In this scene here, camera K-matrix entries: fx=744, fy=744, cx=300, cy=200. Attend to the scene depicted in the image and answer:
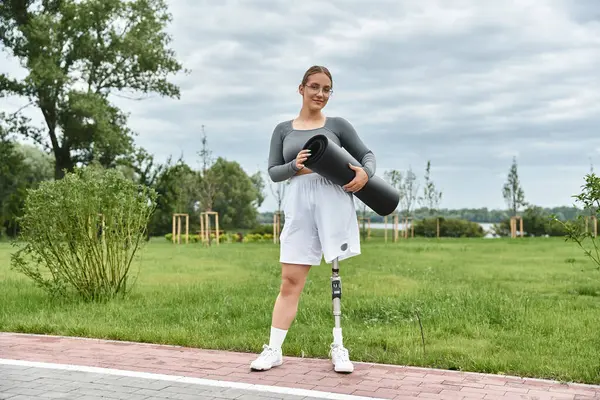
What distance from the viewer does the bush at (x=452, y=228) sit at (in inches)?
1567

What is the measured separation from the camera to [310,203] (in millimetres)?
5070

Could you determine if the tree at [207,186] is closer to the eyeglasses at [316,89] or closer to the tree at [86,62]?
the tree at [86,62]

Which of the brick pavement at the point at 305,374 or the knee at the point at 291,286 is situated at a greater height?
the knee at the point at 291,286

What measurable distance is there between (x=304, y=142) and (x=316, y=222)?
553 millimetres

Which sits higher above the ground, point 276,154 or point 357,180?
point 276,154

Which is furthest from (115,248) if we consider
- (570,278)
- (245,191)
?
(245,191)

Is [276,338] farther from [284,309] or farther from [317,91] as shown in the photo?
[317,91]

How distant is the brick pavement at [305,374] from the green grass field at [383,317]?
10.0 inches

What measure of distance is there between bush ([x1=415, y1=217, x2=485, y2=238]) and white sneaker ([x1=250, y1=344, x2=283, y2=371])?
35.3 metres

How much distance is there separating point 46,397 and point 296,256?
1812 millimetres

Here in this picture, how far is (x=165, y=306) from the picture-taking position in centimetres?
870

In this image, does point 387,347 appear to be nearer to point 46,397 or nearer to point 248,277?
point 46,397

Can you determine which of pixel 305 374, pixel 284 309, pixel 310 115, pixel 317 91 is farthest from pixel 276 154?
pixel 305 374

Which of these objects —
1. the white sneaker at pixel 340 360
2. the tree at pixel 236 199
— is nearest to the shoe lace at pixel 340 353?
the white sneaker at pixel 340 360
